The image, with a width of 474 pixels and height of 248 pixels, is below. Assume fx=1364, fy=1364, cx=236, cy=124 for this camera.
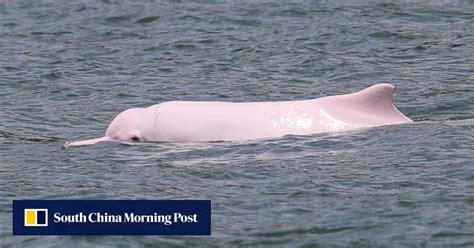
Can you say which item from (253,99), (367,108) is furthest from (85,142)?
(253,99)

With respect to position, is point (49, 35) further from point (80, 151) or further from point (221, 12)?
point (80, 151)

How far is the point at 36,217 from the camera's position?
13.1 m

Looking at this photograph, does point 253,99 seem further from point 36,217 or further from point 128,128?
point 36,217

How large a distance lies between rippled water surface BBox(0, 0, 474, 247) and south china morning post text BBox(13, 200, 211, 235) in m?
0.17

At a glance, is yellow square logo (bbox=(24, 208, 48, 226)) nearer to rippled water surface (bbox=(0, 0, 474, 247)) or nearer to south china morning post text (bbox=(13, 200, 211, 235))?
south china morning post text (bbox=(13, 200, 211, 235))

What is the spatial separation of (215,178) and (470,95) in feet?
20.2

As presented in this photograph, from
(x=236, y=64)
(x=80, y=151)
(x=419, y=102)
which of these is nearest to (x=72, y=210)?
(x=80, y=151)

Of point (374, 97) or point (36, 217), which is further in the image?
point (374, 97)

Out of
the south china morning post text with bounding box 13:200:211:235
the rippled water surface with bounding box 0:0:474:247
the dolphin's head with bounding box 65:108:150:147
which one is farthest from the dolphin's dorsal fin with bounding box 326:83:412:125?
the south china morning post text with bounding box 13:200:211:235

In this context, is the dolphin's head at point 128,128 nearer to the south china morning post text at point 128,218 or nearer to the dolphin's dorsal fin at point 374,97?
the dolphin's dorsal fin at point 374,97

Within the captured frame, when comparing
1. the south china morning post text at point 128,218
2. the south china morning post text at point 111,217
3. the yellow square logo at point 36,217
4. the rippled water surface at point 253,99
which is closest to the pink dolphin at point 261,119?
the rippled water surface at point 253,99

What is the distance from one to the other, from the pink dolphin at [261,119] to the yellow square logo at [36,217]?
3408 millimetres

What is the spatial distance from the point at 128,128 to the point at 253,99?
3.75m

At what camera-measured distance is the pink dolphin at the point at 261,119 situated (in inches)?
656
